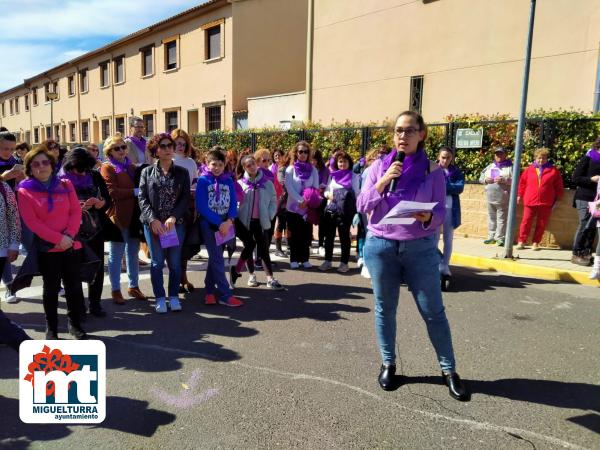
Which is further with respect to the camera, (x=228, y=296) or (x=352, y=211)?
(x=352, y=211)

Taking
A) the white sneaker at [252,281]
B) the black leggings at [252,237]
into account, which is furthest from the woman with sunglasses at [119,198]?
the white sneaker at [252,281]

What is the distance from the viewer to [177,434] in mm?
2857

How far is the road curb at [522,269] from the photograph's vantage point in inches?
269

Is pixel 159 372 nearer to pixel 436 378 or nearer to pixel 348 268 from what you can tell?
pixel 436 378

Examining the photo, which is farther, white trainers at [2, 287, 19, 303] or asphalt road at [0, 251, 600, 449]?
white trainers at [2, 287, 19, 303]

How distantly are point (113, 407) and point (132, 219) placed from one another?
267cm

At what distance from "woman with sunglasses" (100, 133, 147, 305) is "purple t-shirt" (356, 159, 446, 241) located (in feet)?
10.1

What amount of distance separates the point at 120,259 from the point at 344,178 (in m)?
3.53

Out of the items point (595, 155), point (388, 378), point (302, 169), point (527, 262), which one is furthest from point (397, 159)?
point (595, 155)

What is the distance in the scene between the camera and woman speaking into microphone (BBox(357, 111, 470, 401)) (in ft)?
10.5

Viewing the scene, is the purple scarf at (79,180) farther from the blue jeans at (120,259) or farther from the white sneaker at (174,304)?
the white sneaker at (174,304)

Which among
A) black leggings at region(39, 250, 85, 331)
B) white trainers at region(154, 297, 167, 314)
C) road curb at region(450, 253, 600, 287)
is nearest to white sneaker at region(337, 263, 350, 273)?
road curb at region(450, 253, 600, 287)

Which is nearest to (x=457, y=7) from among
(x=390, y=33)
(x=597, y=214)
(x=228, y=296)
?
(x=390, y=33)

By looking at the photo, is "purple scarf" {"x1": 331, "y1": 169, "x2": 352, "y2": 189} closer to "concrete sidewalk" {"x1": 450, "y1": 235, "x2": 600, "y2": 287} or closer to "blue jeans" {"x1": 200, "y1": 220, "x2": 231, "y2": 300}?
"concrete sidewalk" {"x1": 450, "y1": 235, "x2": 600, "y2": 287}
